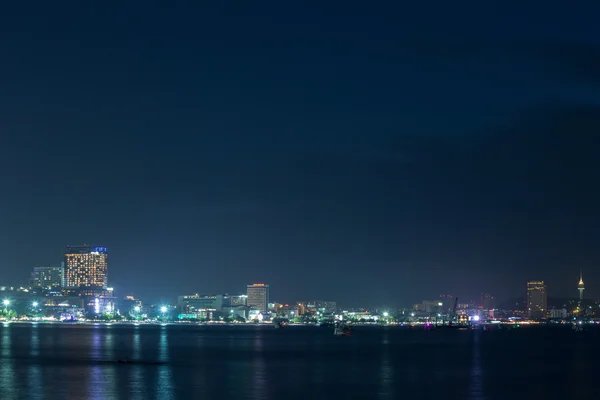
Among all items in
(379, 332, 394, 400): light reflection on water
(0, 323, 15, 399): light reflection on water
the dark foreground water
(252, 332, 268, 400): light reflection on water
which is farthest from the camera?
(379, 332, 394, 400): light reflection on water

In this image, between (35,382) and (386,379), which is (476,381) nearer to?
(386,379)

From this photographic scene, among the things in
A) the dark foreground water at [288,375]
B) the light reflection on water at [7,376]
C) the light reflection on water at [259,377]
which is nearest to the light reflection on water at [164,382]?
the dark foreground water at [288,375]

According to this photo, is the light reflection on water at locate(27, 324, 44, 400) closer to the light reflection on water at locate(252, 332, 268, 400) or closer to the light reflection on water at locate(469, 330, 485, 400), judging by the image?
the light reflection on water at locate(252, 332, 268, 400)

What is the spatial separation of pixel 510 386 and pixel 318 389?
589 inches

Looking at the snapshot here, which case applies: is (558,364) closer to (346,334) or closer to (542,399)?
(542,399)

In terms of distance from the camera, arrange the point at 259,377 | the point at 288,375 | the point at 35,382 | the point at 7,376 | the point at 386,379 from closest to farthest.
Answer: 1. the point at 35,382
2. the point at 7,376
3. the point at 386,379
4. the point at 259,377
5. the point at 288,375

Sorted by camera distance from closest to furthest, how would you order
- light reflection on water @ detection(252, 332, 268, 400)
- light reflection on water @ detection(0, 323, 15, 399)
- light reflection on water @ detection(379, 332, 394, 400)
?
light reflection on water @ detection(0, 323, 15, 399) → light reflection on water @ detection(252, 332, 268, 400) → light reflection on water @ detection(379, 332, 394, 400)

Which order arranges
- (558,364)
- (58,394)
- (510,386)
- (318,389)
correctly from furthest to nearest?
(558,364)
(510,386)
(318,389)
(58,394)

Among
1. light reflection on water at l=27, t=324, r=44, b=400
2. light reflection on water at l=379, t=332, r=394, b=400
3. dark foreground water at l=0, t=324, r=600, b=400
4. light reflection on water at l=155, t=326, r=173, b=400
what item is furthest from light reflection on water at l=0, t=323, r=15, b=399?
light reflection on water at l=379, t=332, r=394, b=400

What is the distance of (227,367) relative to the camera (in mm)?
76375

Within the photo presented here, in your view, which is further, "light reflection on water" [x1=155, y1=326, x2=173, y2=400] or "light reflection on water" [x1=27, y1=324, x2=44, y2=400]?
"light reflection on water" [x1=155, y1=326, x2=173, y2=400]

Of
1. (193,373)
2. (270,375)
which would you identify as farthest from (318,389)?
(193,373)

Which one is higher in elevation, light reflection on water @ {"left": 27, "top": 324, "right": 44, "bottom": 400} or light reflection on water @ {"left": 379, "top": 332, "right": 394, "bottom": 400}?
light reflection on water @ {"left": 27, "top": 324, "right": 44, "bottom": 400}

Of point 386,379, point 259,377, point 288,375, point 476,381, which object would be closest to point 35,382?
point 259,377
